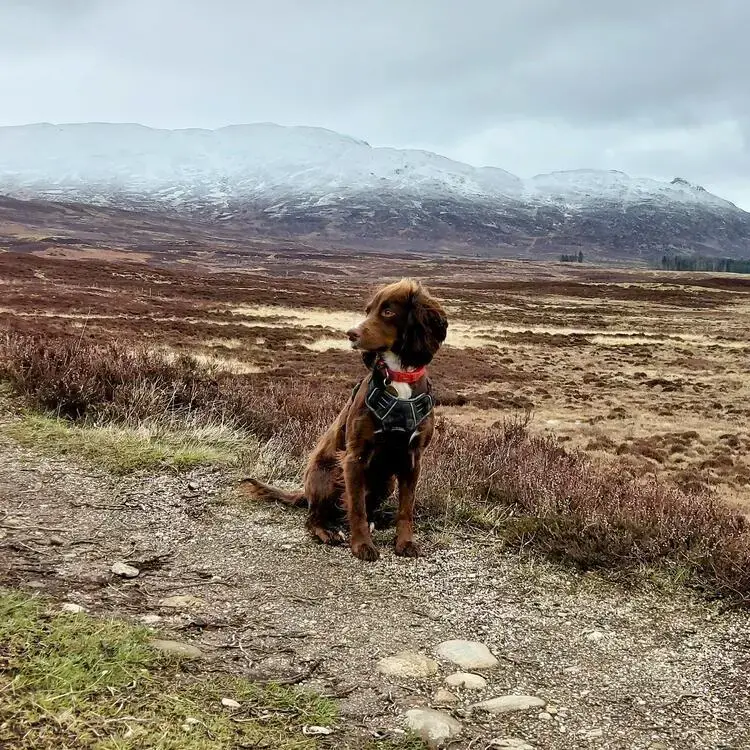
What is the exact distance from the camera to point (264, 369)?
17406 mm

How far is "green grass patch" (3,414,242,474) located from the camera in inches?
193

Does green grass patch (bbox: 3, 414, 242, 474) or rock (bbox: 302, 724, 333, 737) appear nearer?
rock (bbox: 302, 724, 333, 737)

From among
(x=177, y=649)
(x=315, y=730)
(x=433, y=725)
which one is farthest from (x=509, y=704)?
(x=177, y=649)

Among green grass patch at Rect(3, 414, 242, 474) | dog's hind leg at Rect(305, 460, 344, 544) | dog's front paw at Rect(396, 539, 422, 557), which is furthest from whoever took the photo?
green grass patch at Rect(3, 414, 242, 474)

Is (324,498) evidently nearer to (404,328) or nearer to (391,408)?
(391,408)

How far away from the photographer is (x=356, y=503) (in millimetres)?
3850

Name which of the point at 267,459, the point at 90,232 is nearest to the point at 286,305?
the point at 267,459

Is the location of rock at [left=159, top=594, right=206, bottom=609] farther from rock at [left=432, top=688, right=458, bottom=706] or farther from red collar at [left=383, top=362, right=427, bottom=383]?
red collar at [left=383, top=362, right=427, bottom=383]

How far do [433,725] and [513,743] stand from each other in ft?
0.84

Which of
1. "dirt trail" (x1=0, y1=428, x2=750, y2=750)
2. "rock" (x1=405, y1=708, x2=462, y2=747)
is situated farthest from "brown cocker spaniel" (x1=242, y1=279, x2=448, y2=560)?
"rock" (x1=405, y1=708, x2=462, y2=747)

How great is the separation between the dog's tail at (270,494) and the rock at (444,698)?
6.66 ft

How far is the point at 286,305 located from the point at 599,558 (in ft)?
109

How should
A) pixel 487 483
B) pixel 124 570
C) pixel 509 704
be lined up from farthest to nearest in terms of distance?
pixel 487 483 → pixel 124 570 → pixel 509 704

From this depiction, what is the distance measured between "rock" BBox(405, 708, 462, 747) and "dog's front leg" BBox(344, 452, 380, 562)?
146cm
